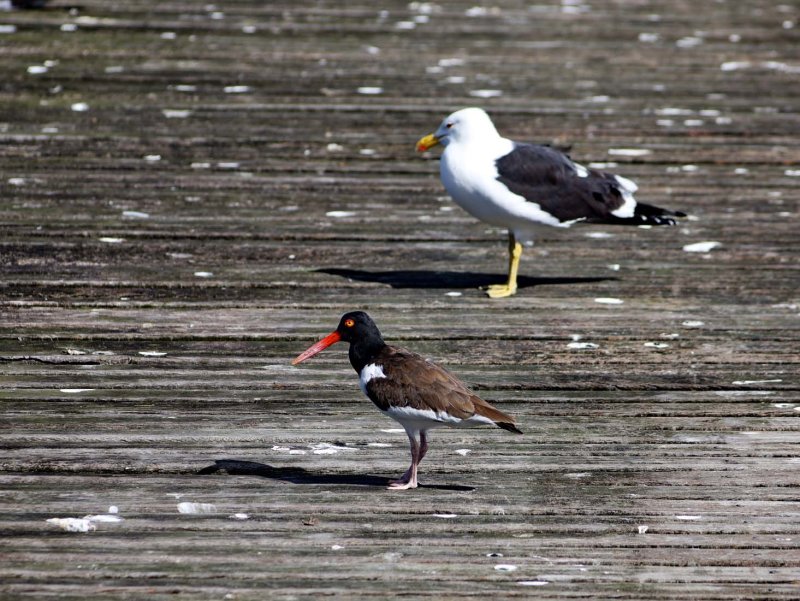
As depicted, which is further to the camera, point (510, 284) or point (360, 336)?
point (510, 284)

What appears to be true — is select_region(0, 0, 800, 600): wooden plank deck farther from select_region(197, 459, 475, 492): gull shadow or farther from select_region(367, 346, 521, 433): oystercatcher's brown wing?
select_region(367, 346, 521, 433): oystercatcher's brown wing

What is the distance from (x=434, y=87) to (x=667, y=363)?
6.17m

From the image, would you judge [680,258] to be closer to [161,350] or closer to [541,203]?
[541,203]

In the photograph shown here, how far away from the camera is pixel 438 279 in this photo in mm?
8367

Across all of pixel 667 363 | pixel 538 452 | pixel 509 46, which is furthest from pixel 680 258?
pixel 509 46

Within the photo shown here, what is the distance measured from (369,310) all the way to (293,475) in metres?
2.40

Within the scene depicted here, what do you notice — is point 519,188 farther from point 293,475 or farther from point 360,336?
point 293,475

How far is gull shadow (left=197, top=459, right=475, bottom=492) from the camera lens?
17.5 ft

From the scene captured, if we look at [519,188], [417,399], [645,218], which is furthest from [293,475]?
[645,218]

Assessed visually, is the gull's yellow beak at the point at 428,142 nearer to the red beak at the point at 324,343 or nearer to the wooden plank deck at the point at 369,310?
the wooden plank deck at the point at 369,310

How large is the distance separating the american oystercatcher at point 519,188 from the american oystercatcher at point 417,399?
261 centimetres

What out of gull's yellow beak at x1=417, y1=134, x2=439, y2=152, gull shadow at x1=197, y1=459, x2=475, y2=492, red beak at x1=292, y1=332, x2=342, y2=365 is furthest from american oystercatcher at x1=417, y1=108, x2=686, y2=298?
gull shadow at x1=197, y1=459, x2=475, y2=492

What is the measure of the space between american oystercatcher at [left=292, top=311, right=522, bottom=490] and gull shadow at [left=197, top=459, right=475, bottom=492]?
117mm

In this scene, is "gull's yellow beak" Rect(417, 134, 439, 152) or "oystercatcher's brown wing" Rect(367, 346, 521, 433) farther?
"gull's yellow beak" Rect(417, 134, 439, 152)
